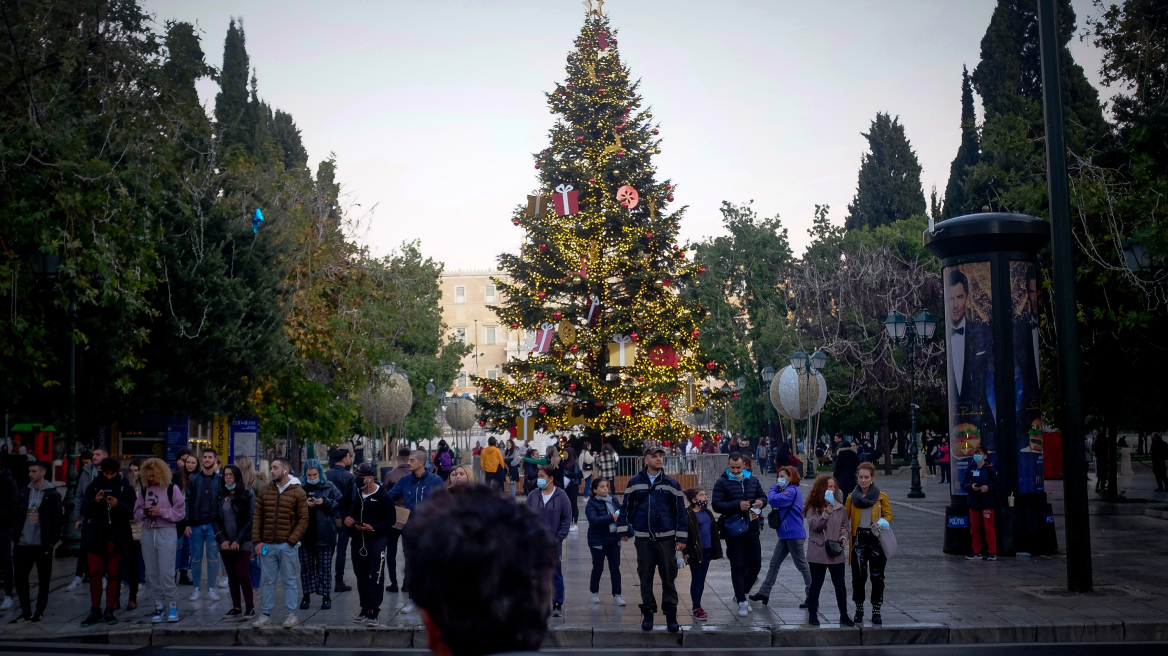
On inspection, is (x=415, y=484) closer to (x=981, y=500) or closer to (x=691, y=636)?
(x=691, y=636)

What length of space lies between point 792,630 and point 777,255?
4900 centimetres

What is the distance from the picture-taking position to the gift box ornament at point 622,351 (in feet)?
108

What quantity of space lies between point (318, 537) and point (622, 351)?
817 inches

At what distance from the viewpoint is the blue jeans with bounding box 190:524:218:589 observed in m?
13.5

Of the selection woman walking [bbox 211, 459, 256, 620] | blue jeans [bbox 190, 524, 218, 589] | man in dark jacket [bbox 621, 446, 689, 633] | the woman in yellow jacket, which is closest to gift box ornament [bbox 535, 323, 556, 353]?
blue jeans [bbox 190, 524, 218, 589]

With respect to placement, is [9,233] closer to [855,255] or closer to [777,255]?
[855,255]

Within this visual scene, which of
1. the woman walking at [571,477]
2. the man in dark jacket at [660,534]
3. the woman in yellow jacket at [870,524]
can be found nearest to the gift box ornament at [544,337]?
the woman walking at [571,477]

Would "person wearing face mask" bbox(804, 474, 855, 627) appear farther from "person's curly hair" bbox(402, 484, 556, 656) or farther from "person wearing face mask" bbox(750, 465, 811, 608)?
"person's curly hair" bbox(402, 484, 556, 656)

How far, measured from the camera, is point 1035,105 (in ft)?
71.0

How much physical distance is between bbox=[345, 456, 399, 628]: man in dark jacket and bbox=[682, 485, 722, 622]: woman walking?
11.5 ft

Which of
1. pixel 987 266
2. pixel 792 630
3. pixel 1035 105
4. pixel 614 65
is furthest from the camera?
pixel 614 65

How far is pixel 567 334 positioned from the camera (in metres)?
34.2

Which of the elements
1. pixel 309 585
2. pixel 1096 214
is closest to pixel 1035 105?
pixel 1096 214

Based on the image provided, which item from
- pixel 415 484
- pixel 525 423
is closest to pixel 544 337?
pixel 525 423
